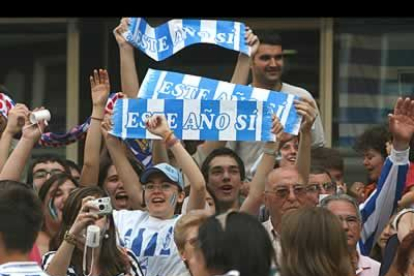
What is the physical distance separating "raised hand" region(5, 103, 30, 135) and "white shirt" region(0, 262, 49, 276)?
2318mm

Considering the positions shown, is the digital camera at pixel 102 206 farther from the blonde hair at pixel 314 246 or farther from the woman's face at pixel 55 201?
the blonde hair at pixel 314 246

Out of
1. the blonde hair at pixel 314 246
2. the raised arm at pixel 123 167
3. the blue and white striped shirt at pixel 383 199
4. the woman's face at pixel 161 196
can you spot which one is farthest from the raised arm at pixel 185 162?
the blonde hair at pixel 314 246

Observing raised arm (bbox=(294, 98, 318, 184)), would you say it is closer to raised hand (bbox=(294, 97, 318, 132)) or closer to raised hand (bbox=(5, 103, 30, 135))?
raised hand (bbox=(294, 97, 318, 132))

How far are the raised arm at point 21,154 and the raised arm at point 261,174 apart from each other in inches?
44.9

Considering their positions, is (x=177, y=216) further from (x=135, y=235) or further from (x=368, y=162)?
(x=368, y=162)

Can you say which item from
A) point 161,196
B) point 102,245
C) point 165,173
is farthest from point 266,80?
point 102,245

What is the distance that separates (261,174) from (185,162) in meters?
0.50

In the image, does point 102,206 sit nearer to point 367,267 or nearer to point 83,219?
point 83,219

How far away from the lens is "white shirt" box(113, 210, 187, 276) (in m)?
8.45

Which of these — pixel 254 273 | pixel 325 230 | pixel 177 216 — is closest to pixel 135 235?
pixel 177 216

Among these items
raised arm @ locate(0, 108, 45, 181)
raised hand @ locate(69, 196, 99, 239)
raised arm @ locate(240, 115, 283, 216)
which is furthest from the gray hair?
raised arm @ locate(0, 108, 45, 181)

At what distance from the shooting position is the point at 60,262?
7930mm

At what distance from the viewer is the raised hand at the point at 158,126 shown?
28.6 feet

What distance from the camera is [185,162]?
860 cm
